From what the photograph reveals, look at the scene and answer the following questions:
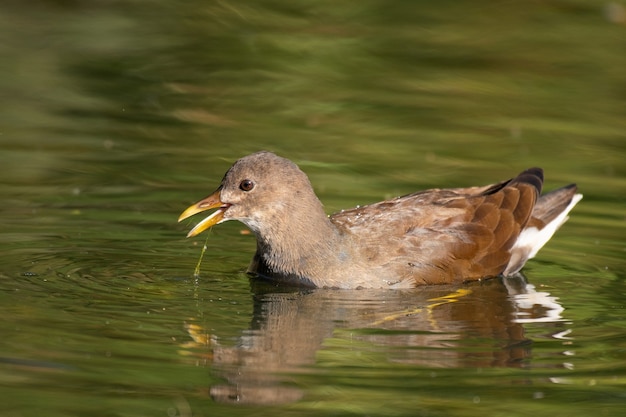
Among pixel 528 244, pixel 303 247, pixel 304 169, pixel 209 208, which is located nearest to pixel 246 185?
pixel 209 208

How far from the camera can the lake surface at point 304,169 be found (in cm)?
688

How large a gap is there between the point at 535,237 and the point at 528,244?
0.09 m

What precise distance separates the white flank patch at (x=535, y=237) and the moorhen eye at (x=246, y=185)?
1.97 metres

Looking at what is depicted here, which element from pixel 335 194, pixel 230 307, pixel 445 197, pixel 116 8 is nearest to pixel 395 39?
pixel 116 8

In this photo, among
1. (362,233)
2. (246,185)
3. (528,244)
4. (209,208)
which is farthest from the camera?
(528,244)

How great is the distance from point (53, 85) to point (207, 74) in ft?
5.35

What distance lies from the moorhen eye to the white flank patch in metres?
1.97

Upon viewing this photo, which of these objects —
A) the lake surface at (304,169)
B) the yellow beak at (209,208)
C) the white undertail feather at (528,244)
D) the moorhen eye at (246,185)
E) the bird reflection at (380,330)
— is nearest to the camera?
the lake surface at (304,169)

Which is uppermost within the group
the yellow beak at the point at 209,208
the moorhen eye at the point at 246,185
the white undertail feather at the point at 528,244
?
the moorhen eye at the point at 246,185

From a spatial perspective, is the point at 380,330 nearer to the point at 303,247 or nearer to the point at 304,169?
the point at 303,247

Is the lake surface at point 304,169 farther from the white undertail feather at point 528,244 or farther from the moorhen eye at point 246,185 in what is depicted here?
the moorhen eye at point 246,185

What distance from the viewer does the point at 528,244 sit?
9.70 meters

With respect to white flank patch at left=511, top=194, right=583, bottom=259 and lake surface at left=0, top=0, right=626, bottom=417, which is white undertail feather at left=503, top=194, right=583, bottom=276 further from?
lake surface at left=0, top=0, right=626, bottom=417

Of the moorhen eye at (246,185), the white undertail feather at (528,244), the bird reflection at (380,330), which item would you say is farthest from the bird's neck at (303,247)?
the white undertail feather at (528,244)
